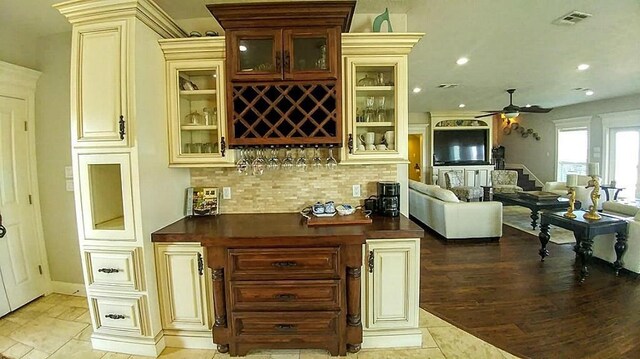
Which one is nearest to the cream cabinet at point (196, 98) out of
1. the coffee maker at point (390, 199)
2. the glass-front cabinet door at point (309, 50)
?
the glass-front cabinet door at point (309, 50)

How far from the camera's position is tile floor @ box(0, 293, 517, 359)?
7.10 ft

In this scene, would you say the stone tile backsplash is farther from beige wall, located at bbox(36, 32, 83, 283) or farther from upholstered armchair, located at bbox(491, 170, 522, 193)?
upholstered armchair, located at bbox(491, 170, 522, 193)

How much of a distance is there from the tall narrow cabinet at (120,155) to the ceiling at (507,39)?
606 millimetres

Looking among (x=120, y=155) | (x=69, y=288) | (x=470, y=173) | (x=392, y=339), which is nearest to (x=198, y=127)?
(x=120, y=155)

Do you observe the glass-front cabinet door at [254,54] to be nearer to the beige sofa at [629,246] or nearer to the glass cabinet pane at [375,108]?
the glass cabinet pane at [375,108]

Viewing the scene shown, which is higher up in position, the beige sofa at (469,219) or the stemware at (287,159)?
the stemware at (287,159)

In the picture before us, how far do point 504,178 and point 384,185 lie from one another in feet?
27.6

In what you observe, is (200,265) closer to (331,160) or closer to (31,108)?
(331,160)

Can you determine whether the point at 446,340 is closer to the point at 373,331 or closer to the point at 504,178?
the point at 373,331

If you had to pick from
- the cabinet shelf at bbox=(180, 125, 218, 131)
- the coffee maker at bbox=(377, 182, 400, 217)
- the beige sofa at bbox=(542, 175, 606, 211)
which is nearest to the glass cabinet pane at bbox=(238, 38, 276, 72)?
the cabinet shelf at bbox=(180, 125, 218, 131)

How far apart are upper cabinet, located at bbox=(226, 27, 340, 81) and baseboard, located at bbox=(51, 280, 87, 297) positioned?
2.86 meters

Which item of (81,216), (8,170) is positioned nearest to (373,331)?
(81,216)

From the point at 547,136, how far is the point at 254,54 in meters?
10.3

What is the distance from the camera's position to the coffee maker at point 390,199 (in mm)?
2467
